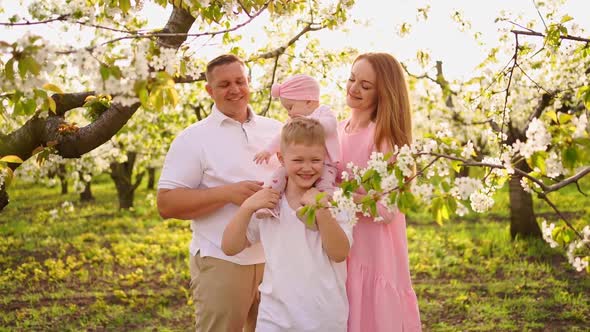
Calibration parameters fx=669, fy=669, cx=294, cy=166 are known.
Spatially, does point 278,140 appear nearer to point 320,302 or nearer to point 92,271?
point 320,302

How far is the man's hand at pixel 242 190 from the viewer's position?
336cm

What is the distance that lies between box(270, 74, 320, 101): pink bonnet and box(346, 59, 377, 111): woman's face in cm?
19

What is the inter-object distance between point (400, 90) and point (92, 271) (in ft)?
23.4

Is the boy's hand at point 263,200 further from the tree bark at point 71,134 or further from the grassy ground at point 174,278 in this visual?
the grassy ground at point 174,278

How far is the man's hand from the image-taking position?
11.0 feet

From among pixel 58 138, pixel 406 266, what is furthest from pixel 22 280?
pixel 406 266

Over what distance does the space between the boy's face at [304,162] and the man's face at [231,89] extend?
740mm

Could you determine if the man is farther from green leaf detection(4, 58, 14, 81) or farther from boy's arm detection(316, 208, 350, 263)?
green leaf detection(4, 58, 14, 81)

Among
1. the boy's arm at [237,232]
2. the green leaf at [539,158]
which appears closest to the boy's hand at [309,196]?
the boy's arm at [237,232]

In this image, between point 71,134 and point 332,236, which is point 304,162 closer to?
point 332,236

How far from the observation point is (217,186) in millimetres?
3492

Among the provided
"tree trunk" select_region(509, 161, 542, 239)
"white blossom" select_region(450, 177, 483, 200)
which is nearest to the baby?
"white blossom" select_region(450, 177, 483, 200)

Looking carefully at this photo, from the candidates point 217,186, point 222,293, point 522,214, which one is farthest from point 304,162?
point 522,214

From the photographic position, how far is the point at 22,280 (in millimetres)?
8828
